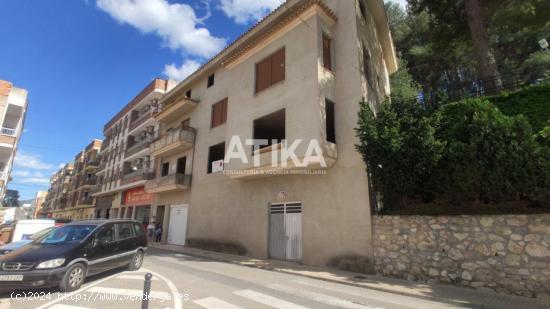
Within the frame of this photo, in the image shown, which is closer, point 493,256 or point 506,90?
point 493,256

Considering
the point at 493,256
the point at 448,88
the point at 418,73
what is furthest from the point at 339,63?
the point at 418,73

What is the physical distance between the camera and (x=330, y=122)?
12180 mm

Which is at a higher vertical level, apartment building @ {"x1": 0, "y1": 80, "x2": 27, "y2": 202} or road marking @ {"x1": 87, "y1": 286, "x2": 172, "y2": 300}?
apartment building @ {"x1": 0, "y1": 80, "x2": 27, "y2": 202}

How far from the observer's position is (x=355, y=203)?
32.7 feet

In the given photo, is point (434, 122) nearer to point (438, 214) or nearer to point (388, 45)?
point (438, 214)

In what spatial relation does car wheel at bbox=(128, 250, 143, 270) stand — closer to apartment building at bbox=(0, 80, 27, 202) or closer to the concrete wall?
the concrete wall

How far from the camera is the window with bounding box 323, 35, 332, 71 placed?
12016mm

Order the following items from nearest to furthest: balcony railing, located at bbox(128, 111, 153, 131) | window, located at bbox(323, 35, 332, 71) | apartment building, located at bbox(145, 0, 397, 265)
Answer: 1. apartment building, located at bbox(145, 0, 397, 265)
2. window, located at bbox(323, 35, 332, 71)
3. balcony railing, located at bbox(128, 111, 153, 131)

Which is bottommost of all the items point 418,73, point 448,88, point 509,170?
point 509,170

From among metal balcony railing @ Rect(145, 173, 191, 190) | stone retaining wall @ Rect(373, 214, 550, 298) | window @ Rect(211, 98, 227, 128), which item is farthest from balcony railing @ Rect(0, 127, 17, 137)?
stone retaining wall @ Rect(373, 214, 550, 298)

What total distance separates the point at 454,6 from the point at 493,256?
13.5 metres

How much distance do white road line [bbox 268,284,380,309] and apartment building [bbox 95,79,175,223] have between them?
1800 cm

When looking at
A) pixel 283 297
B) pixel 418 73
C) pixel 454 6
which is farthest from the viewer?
pixel 418 73

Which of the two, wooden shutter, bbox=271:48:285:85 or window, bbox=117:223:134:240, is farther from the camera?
wooden shutter, bbox=271:48:285:85
